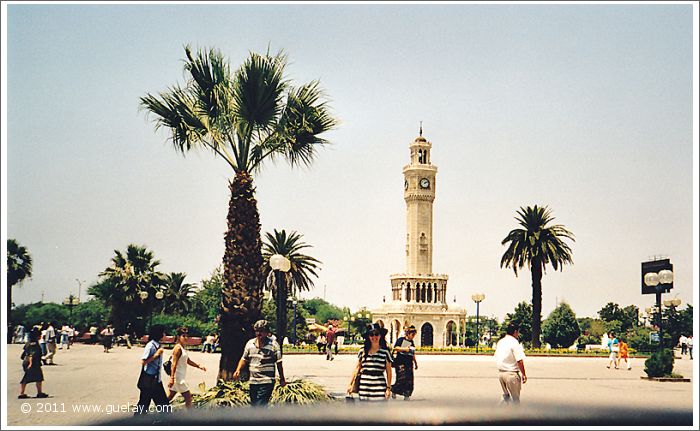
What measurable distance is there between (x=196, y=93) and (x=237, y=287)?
4.02 meters

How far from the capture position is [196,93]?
16.6m

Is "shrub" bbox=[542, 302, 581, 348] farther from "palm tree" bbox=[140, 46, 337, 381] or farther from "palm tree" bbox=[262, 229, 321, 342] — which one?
"palm tree" bbox=[140, 46, 337, 381]

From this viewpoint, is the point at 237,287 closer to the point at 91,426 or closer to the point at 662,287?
the point at 91,426

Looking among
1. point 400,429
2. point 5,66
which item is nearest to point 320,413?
point 400,429

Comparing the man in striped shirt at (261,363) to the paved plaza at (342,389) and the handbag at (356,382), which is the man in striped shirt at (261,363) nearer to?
the handbag at (356,382)

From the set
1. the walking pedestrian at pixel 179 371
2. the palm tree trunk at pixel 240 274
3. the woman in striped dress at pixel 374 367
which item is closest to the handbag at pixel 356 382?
the woman in striped dress at pixel 374 367

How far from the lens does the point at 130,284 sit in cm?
5106

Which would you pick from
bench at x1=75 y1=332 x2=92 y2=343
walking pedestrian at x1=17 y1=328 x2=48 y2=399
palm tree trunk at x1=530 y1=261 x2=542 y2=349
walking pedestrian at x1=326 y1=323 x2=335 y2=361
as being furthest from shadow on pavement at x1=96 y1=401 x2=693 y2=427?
bench at x1=75 y1=332 x2=92 y2=343

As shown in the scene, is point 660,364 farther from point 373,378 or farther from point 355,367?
point 373,378

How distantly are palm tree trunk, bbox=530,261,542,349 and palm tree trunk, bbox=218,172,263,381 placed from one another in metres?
38.9

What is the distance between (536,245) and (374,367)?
46.5m

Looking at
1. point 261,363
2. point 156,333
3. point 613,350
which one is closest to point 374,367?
point 261,363

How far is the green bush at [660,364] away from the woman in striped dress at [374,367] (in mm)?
15085

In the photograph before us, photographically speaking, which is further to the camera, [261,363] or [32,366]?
[32,366]
